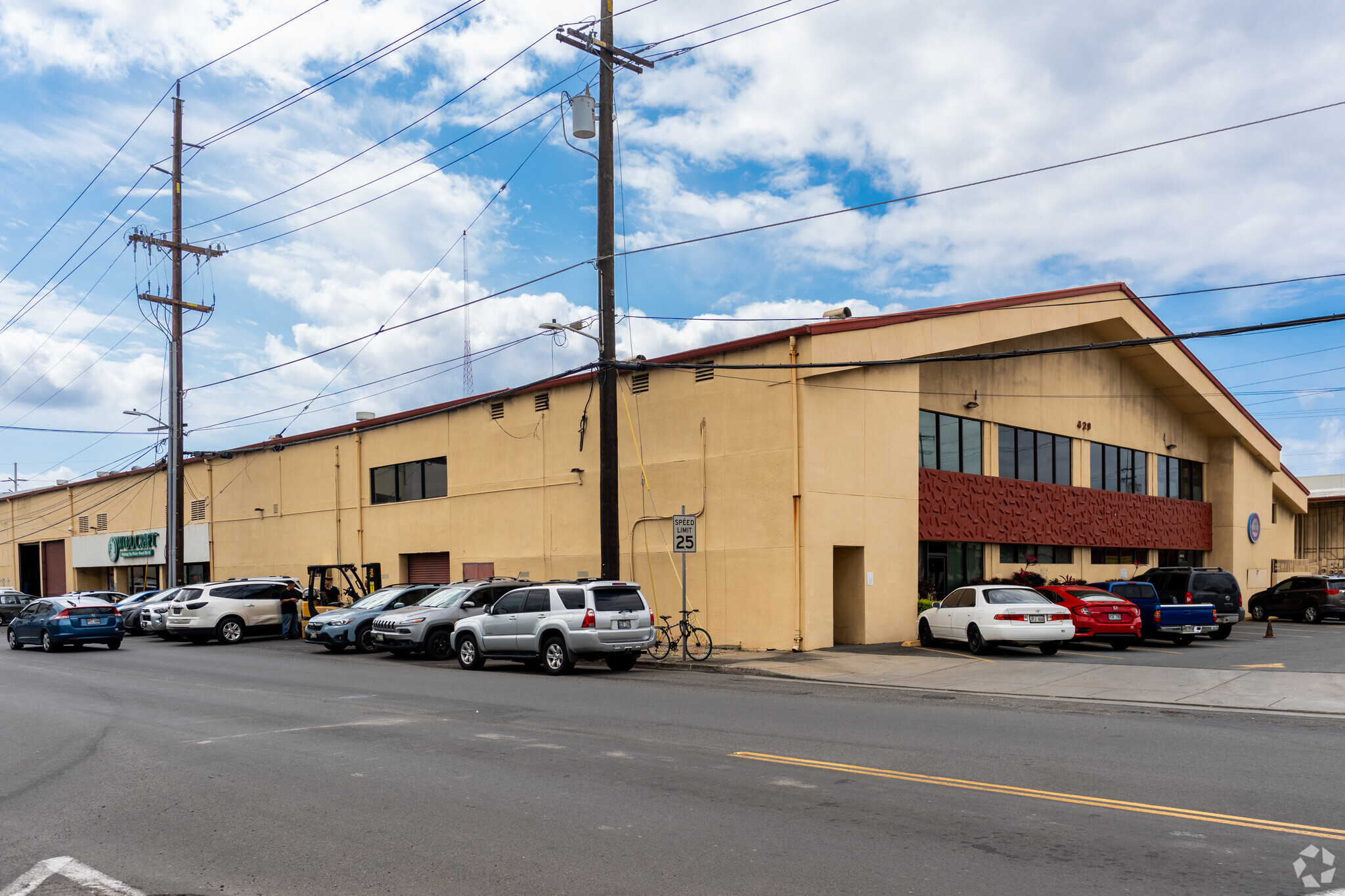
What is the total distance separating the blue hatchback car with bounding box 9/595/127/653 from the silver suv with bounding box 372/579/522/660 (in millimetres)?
9118

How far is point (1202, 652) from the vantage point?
21.9 metres

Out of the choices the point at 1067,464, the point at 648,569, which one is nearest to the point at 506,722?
the point at 648,569

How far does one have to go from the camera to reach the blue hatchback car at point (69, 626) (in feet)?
86.0

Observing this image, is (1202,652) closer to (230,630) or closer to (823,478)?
(823,478)

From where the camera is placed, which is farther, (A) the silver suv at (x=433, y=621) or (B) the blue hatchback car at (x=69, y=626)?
(B) the blue hatchback car at (x=69, y=626)

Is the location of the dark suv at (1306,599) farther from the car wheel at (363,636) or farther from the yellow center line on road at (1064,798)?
the yellow center line on road at (1064,798)

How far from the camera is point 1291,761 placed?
9.28 meters

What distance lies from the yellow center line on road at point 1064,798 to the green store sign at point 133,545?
44093 mm

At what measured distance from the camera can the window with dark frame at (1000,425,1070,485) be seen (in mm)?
28938

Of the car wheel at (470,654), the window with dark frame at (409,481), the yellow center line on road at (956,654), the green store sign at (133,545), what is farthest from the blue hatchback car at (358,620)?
the green store sign at (133,545)

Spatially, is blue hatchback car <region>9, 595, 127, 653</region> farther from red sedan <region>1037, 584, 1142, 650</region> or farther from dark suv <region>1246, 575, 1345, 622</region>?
dark suv <region>1246, 575, 1345, 622</region>

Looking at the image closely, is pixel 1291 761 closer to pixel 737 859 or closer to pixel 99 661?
pixel 737 859
